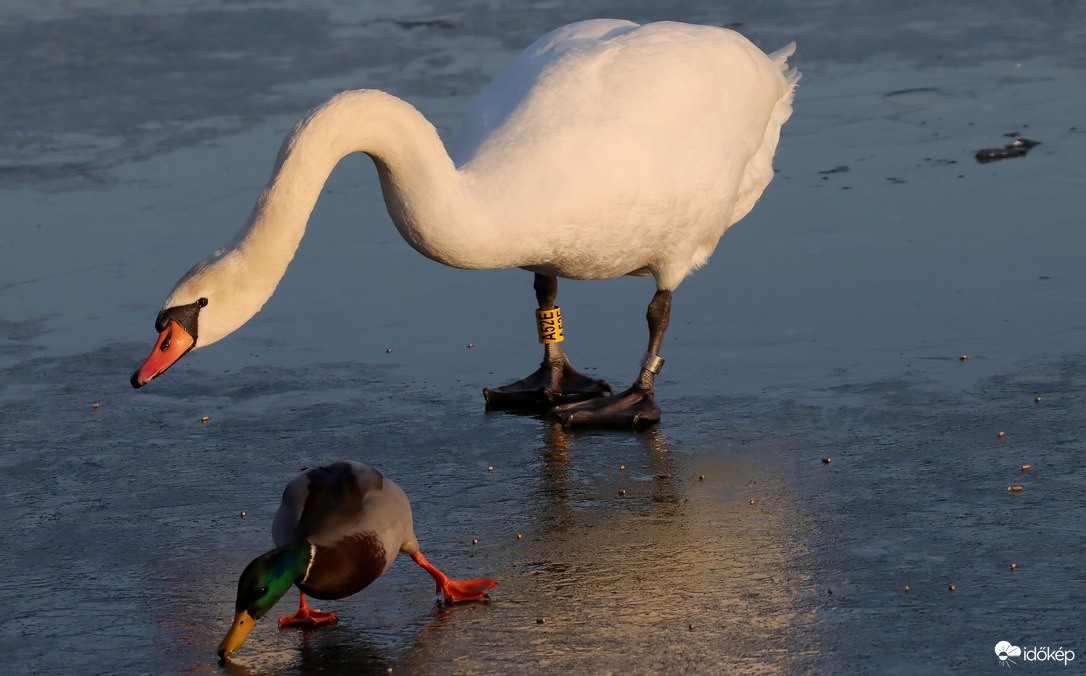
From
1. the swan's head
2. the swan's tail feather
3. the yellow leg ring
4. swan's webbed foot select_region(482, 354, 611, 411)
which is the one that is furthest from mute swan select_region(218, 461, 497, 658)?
the swan's tail feather

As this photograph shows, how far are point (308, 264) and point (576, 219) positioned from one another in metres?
2.76

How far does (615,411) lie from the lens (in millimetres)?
6770

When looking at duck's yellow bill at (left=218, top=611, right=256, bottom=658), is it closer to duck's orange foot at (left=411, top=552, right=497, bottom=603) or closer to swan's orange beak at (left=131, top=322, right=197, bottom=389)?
duck's orange foot at (left=411, top=552, right=497, bottom=603)

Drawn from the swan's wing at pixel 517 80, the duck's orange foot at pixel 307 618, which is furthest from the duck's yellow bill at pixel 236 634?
the swan's wing at pixel 517 80

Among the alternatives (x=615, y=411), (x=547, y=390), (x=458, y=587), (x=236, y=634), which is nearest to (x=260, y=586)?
(x=236, y=634)

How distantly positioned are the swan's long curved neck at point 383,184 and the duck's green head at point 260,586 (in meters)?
1.21

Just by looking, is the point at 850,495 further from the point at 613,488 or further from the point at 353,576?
the point at 353,576

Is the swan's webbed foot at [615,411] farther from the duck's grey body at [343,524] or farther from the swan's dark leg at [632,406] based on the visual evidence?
the duck's grey body at [343,524]

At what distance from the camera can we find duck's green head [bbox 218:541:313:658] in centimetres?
461

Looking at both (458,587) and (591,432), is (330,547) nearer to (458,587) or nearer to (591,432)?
(458,587)

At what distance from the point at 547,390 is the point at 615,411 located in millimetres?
444

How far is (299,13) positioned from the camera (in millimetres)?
14305

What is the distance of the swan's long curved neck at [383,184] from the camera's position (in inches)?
217

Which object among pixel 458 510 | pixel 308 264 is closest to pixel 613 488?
pixel 458 510
